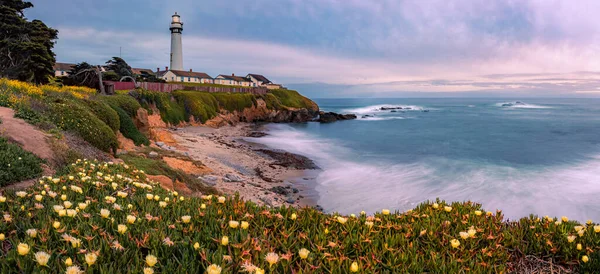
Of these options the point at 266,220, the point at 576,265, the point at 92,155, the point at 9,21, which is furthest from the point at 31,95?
the point at 9,21

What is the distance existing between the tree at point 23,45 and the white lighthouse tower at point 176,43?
44.3 metres

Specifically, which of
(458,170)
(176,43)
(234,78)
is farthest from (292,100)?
(458,170)

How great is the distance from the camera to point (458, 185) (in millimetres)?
22562

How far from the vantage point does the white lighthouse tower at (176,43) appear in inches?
2953

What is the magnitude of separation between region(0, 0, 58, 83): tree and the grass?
31519 millimetres

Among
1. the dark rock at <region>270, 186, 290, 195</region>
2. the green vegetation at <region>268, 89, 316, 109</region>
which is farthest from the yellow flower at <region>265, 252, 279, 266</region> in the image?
the green vegetation at <region>268, 89, 316, 109</region>

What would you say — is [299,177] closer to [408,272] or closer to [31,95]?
[31,95]

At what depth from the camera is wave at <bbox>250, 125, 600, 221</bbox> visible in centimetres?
1792

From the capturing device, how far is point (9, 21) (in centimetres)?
3062

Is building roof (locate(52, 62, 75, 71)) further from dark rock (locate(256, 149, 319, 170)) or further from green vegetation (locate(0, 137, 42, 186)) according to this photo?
green vegetation (locate(0, 137, 42, 186))

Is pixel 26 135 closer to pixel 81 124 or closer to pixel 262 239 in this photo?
pixel 81 124

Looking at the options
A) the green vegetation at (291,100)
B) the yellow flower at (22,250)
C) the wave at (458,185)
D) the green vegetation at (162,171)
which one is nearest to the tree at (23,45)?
the green vegetation at (162,171)

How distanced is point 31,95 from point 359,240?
638 inches

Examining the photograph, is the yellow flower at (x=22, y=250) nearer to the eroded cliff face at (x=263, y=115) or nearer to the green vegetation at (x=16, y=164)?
the green vegetation at (x=16, y=164)
